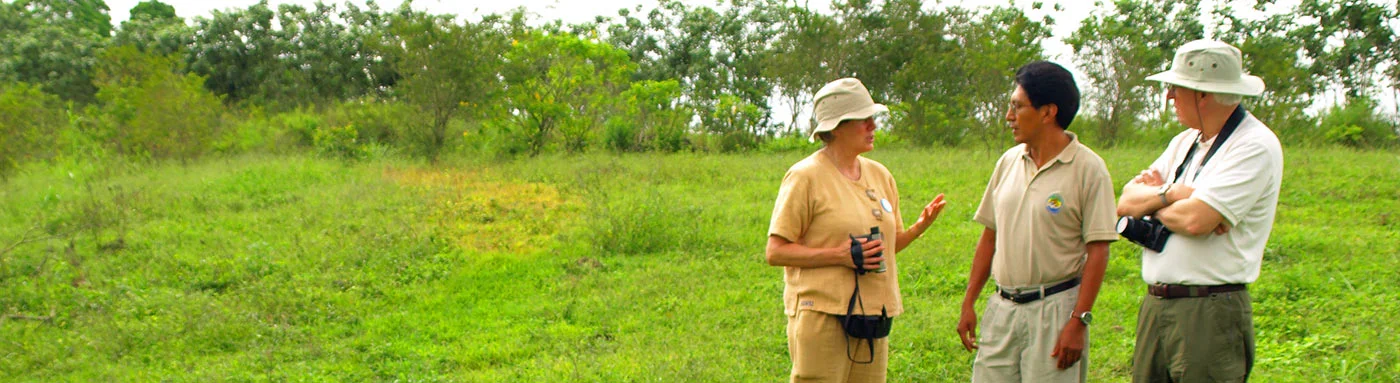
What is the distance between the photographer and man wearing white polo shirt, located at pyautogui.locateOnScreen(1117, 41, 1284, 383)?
2682 mm

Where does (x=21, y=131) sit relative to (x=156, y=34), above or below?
below

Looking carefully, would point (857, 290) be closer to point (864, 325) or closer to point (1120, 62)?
point (864, 325)

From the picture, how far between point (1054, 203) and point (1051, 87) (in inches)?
13.4

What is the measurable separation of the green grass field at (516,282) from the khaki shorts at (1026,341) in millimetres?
1989

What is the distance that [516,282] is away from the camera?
24.8 ft

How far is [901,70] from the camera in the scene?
70.6 ft

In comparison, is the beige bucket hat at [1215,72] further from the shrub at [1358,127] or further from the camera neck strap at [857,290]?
the shrub at [1358,127]

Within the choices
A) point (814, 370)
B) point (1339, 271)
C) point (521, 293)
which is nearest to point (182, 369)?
point (521, 293)

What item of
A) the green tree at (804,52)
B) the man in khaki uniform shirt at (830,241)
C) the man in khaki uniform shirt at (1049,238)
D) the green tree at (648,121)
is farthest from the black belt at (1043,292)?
the green tree at (804,52)

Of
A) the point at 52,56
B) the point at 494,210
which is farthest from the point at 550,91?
the point at 52,56

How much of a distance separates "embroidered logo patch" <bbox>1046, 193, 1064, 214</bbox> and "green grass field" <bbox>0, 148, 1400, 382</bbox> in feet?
7.49

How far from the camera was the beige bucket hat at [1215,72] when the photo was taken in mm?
2715

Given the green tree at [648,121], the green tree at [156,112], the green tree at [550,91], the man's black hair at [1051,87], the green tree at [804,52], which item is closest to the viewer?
the man's black hair at [1051,87]

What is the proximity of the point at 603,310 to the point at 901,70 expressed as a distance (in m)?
16.2
